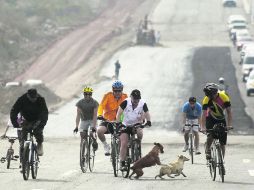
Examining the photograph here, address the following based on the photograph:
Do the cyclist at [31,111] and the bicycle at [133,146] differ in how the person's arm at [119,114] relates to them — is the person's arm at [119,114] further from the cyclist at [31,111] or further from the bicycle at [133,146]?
the cyclist at [31,111]

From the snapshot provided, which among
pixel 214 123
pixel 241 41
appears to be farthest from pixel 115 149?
pixel 241 41

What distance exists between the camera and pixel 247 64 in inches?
2248

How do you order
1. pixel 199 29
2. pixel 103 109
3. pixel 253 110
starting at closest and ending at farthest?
pixel 103 109 → pixel 253 110 → pixel 199 29

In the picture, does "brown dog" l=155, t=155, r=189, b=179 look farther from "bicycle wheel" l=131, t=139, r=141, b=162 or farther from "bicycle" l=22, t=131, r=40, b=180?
"bicycle" l=22, t=131, r=40, b=180

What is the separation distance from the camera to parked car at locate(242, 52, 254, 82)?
2203 inches

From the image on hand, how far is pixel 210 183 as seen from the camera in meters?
17.3

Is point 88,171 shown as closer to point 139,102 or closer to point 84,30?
point 139,102

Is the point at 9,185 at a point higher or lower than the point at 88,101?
lower

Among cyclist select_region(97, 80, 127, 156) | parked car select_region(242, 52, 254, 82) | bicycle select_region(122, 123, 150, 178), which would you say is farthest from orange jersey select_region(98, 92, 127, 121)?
parked car select_region(242, 52, 254, 82)

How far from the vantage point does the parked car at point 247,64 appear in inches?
2203

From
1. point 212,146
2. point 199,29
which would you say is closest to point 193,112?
point 212,146

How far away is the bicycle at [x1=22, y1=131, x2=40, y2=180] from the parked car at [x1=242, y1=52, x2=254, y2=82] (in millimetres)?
39094

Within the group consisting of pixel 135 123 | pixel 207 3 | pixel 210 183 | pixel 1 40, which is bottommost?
pixel 210 183

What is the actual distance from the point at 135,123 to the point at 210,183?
2.04 meters
